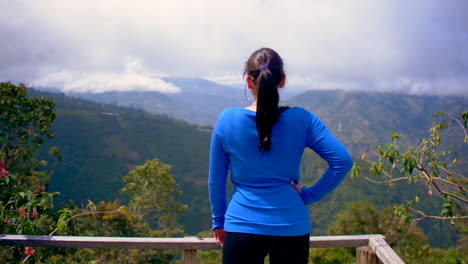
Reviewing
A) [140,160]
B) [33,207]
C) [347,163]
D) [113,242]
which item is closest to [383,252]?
[347,163]

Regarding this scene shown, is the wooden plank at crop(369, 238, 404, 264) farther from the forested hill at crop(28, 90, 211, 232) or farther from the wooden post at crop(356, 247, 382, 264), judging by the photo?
the forested hill at crop(28, 90, 211, 232)

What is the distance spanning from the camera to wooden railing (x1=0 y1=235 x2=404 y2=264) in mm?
1700

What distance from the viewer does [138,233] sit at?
8.41m

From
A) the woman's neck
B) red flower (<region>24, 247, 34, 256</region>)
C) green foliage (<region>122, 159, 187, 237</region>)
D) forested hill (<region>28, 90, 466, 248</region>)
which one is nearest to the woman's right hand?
the woman's neck

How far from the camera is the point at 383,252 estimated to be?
5.44 ft

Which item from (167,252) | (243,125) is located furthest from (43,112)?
(243,125)

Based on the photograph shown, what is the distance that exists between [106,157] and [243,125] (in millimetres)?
71289

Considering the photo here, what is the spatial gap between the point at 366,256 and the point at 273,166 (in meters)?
1.13

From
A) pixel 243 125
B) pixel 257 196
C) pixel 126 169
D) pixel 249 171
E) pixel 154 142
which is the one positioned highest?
pixel 243 125

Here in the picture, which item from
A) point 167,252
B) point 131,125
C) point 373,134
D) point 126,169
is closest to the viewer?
point 167,252

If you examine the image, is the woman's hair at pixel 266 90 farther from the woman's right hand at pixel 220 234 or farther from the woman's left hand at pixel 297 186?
the woman's right hand at pixel 220 234

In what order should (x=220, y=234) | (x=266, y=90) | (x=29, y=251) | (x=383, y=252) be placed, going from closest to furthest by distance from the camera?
(x=266, y=90), (x=220, y=234), (x=383, y=252), (x=29, y=251)

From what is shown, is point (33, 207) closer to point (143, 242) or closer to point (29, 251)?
point (29, 251)

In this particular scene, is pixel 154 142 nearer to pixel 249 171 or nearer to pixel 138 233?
pixel 138 233
